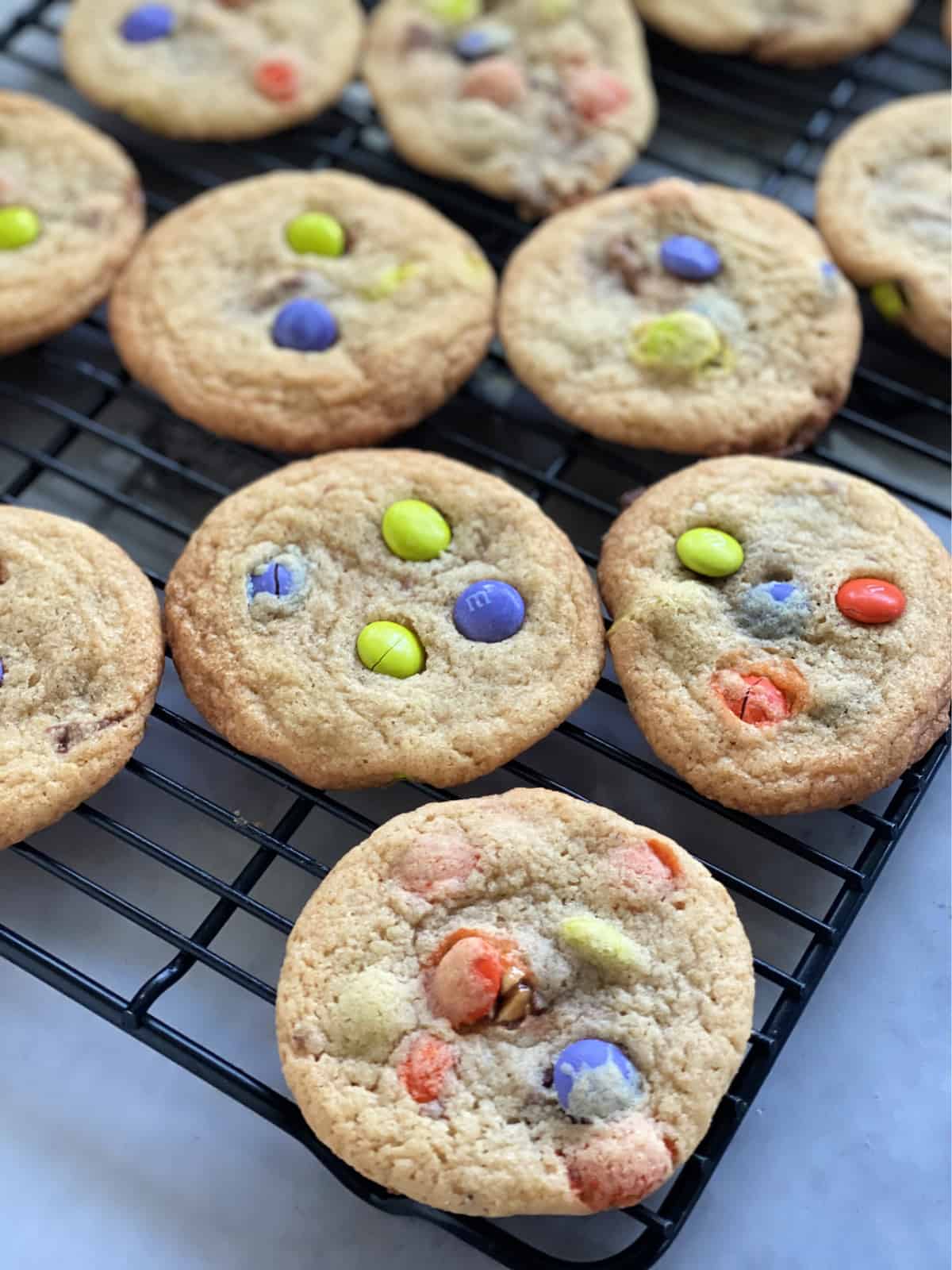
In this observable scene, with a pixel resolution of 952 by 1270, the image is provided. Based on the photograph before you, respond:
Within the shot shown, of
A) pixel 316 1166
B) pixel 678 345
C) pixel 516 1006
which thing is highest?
pixel 678 345

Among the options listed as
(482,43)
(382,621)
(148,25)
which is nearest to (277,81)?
(148,25)

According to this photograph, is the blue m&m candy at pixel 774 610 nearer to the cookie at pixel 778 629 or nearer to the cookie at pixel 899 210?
the cookie at pixel 778 629

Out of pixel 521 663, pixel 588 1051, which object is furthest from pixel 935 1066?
pixel 521 663

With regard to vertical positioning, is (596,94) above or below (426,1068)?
above

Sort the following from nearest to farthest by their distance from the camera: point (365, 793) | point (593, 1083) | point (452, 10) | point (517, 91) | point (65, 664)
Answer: point (593, 1083), point (65, 664), point (365, 793), point (517, 91), point (452, 10)

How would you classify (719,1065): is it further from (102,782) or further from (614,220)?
(614,220)

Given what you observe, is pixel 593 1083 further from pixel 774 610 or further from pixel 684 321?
pixel 684 321
